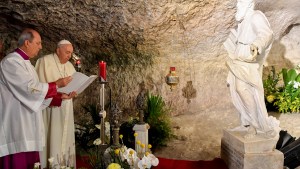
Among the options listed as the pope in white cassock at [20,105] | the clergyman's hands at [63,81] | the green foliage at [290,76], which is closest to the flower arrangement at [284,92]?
the green foliage at [290,76]

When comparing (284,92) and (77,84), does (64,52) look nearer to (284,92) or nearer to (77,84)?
(77,84)

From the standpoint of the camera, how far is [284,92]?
7121mm

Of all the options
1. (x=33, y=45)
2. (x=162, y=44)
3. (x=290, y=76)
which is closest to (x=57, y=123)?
(x=33, y=45)

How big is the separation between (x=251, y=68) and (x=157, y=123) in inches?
85.5

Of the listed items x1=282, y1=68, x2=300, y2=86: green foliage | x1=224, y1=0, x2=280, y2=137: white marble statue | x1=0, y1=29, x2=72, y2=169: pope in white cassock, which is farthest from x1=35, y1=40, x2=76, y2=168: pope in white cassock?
x1=282, y1=68, x2=300, y2=86: green foliage

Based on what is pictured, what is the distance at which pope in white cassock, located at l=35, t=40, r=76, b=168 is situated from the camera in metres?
4.32

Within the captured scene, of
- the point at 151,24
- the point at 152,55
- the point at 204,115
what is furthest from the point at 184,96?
the point at 151,24

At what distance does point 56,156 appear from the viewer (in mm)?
4316

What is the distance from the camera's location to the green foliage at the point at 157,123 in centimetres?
567

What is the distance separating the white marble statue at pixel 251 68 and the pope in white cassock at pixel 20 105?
7.11 ft

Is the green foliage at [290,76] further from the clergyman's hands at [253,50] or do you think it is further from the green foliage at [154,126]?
the clergyman's hands at [253,50]

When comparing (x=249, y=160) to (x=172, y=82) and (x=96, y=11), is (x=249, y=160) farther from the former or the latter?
(x=96, y=11)

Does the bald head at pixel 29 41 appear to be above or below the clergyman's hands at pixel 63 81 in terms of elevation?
above

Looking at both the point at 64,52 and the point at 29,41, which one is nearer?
the point at 29,41
